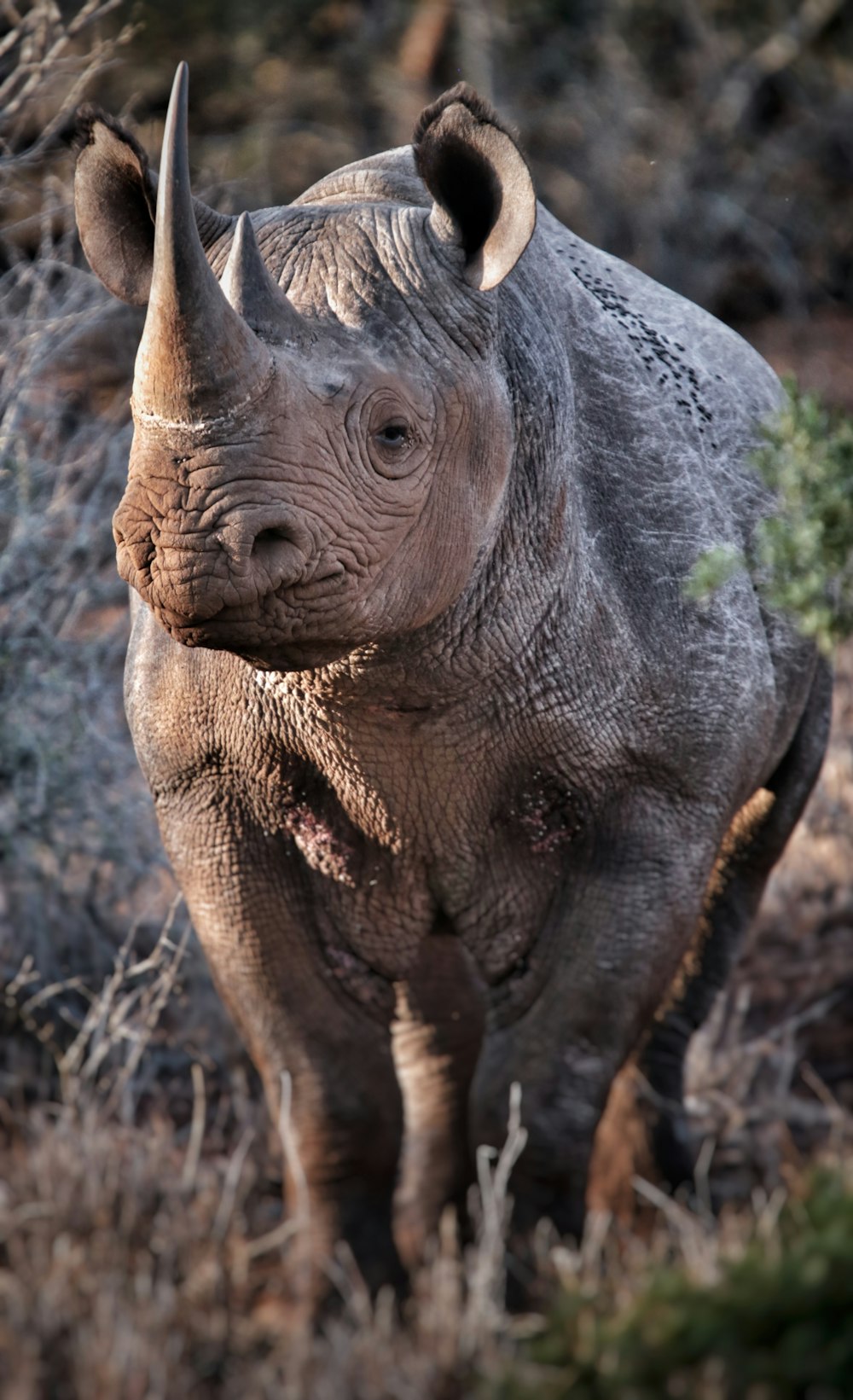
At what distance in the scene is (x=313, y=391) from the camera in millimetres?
3156

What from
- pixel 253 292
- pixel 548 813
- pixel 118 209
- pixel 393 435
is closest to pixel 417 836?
pixel 548 813

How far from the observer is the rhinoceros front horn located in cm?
296

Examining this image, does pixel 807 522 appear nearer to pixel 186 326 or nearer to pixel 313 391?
pixel 313 391

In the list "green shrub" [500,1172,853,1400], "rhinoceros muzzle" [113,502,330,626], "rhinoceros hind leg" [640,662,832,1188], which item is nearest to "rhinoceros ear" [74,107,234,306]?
"rhinoceros muzzle" [113,502,330,626]

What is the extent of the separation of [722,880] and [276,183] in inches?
308

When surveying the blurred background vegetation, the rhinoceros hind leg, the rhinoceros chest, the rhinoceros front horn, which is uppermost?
the blurred background vegetation

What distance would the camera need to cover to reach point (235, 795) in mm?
3902

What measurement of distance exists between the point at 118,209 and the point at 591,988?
1799mm

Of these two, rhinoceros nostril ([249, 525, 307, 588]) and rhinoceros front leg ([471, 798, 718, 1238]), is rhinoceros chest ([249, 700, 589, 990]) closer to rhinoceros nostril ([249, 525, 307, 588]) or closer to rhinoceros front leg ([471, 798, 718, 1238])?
rhinoceros front leg ([471, 798, 718, 1238])

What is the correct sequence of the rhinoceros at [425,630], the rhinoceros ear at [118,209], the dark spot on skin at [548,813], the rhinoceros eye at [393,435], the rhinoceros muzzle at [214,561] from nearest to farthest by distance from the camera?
the rhinoceros muzzle at [214,561], the rhinoceros at [425,630], the rhinoceros eye at [393,435], the rhinoceros ear at [118,209], the dark spot on skin at [548,813]

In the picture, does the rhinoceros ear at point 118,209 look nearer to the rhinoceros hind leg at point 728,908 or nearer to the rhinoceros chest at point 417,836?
the rhinoceros chest at point 417,836

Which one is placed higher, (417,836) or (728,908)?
(417,836)

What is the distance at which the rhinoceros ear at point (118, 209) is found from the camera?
11.7 feet

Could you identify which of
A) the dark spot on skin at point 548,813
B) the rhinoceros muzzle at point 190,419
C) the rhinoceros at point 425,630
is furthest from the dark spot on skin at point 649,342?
the rhinoceros muzzle at point 190,419
